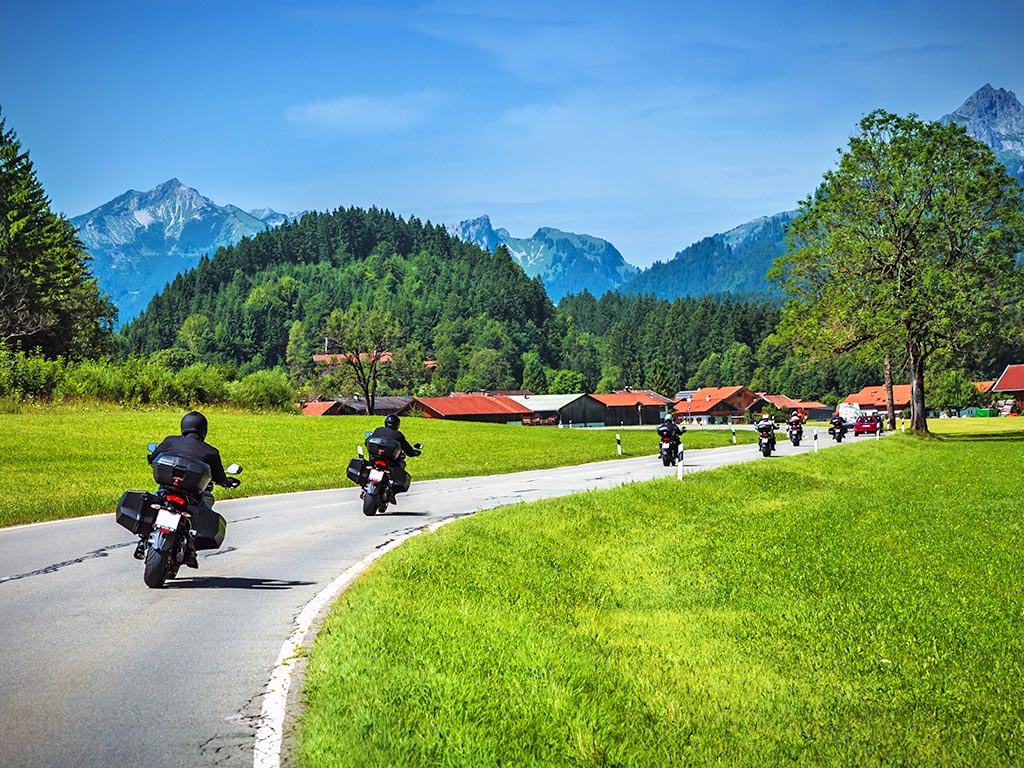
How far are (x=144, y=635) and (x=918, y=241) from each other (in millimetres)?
53661

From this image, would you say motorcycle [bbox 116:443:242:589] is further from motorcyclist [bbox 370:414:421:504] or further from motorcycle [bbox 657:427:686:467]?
motorcycle [bbox 657:427:686:467]

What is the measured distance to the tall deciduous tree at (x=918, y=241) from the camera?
5191cm

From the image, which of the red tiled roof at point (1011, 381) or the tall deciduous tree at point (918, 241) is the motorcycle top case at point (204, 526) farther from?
the red tiled roof at point (1011, 381)

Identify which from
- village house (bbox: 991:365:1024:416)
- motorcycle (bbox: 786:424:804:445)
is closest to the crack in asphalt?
motorcycle (bbox: 786:424:804:445)

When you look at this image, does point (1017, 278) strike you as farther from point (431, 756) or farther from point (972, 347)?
point (431, 756)

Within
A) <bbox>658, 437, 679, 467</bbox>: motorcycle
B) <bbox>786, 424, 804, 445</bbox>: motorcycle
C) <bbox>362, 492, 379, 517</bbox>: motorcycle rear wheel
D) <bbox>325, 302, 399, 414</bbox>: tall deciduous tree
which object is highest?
<bbox>325, 302, 399, 414</bbox>: tall deciduous tree

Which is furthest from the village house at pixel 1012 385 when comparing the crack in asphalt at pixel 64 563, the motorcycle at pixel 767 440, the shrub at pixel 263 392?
the crack in asphalt at pixel 64 563

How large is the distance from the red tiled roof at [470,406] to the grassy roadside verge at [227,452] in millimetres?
76414

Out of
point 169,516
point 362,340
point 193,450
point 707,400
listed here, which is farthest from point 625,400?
point 169,516

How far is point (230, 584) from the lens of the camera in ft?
37.2

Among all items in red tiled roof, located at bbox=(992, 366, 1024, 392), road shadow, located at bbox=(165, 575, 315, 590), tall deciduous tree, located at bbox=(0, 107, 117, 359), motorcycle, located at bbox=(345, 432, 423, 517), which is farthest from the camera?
red tiled roof, located at bbox=(992, 366, 1024, 392)

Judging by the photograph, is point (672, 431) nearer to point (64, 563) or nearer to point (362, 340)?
point (64, 563)

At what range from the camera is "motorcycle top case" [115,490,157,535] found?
11.0 meters

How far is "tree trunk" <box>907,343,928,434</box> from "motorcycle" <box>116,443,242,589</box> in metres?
51.2
